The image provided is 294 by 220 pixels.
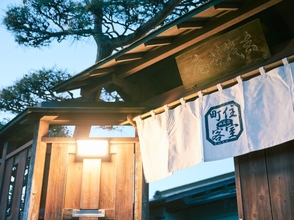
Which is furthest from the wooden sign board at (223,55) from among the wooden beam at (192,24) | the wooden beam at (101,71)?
the wooden beam at (101,71)

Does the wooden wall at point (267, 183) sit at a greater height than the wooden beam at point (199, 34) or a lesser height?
lesser

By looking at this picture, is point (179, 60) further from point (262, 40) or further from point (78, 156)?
point (78, 156)

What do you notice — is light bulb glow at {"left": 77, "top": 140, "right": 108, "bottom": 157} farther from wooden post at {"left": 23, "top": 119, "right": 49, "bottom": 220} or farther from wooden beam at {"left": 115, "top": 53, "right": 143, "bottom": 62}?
wooden beam at {"left": 115, "top": 53, "right": 143, "bottom": 62}

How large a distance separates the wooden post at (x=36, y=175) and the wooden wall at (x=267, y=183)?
347cm

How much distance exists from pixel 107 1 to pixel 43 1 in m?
1.96

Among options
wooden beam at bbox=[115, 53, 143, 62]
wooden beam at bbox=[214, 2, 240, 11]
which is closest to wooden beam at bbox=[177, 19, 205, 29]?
wooden beam at bbox=[214, 2, 240, 11]

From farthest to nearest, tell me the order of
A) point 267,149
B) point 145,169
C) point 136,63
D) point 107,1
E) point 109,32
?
point 109,32, point 107,1, point 136,63, point 145,169, point 267,149

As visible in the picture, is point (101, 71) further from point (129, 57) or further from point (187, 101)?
point (187, 101)

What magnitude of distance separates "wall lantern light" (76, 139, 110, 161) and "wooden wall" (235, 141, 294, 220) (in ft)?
7.86

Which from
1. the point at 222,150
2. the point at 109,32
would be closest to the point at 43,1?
the point at 109,32

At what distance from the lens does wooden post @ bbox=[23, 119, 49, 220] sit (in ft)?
20.5

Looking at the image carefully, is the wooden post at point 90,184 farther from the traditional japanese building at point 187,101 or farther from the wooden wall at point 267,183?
the wooden wall at point 267,183

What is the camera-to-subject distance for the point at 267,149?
525 cm

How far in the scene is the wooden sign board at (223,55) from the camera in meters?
5.57
